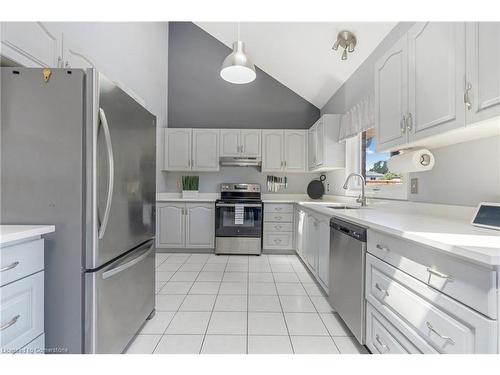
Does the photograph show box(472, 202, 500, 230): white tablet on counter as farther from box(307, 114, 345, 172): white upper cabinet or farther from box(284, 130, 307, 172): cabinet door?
box(284, 130, 307, 172): cabinet door

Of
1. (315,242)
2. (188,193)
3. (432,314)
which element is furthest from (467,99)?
(188,193)

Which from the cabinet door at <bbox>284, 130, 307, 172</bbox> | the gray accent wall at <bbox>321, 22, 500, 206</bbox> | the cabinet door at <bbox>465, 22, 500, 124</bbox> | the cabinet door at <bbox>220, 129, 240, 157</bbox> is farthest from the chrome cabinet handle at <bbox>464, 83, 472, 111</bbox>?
the cabinet door at <bbox>220, 129, 240, 157</bbox>

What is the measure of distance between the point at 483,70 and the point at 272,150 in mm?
3157

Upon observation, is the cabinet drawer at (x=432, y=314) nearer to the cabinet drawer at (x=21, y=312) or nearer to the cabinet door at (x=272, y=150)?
the cabinet drawer at (x=21, y=312)

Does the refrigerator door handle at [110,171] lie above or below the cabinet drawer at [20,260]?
above

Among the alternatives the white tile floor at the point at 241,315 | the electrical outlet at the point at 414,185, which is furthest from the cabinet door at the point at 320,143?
the white tile floor at the point at 241,315

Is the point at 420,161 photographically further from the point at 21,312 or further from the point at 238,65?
the point at 21,312

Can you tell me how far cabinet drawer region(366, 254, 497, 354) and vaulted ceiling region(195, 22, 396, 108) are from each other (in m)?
2.36

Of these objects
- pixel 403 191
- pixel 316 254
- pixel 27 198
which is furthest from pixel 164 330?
pixel 403 191

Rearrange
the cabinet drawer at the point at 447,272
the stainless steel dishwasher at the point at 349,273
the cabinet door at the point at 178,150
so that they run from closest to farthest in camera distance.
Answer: the cabinet drawer at the point at 447,272
the stainless steel dishwasher at the point at 349,273
the cabinet door at the point at 178,150

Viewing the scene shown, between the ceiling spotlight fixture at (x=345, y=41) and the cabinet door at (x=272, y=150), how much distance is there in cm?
168

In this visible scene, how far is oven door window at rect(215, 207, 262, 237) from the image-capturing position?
12.2 ft

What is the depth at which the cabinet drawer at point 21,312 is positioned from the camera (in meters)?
0.89
